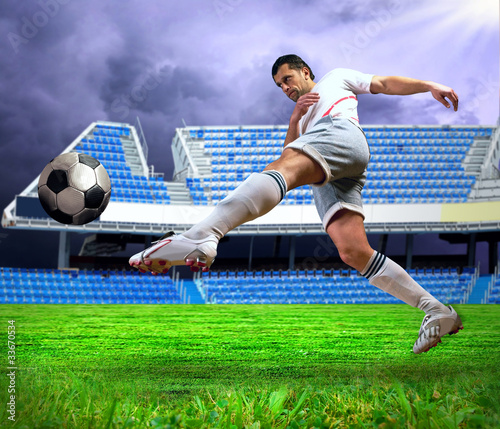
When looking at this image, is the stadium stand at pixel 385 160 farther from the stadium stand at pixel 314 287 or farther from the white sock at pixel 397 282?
the white sock at pixel 397 282

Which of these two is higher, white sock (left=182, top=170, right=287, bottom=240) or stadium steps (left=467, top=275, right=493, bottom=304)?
white sock (left=182, top=170, right=287, bottom=240)

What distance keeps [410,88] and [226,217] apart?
118cm

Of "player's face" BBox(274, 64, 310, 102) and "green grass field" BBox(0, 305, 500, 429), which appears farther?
"player's face" BBox(274, 64, 310, 102)

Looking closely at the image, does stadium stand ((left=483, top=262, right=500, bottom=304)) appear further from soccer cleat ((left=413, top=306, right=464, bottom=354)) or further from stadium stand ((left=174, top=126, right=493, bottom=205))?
soccer cleat ((left=413, top=306, right=464, bottom=354))

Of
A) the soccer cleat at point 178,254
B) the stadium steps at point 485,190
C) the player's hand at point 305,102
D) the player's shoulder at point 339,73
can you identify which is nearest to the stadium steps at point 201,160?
the stadium steps at point 485,190

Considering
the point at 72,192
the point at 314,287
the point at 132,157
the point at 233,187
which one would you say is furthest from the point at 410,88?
the point at 132,157

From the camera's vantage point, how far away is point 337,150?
1.94 m

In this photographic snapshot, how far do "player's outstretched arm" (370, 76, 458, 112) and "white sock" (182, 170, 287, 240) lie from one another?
931 millimetres

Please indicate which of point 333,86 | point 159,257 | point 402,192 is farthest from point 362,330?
point 402,192

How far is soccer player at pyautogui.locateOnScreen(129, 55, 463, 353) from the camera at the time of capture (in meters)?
1.74

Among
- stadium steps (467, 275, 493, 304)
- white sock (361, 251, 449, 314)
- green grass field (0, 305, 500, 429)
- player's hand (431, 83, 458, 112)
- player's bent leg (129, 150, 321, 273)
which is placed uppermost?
player's hand (431, 83, 458, 112)

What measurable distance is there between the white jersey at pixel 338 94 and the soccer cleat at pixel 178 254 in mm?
895

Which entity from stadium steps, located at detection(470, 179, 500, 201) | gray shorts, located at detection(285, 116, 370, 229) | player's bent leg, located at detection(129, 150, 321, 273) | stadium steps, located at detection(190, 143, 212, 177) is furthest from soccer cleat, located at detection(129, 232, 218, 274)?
stadium steps, located at detection(470, 179, 500, 201)

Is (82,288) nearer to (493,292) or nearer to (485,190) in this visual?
(493,292)
